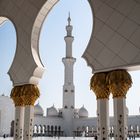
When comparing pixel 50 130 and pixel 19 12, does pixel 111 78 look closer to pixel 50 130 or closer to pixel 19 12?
pixel 19 12

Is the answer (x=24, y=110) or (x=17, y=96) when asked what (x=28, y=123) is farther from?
(x=17, y=96)

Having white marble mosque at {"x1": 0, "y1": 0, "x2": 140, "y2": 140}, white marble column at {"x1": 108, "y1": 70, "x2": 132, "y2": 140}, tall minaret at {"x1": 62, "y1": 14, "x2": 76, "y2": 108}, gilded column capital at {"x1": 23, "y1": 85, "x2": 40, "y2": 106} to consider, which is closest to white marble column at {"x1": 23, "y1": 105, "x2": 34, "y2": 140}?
white marble mosque at {"x1": 0, "y1": 0, "x2": 140, "y2": 140}

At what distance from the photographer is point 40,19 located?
527 centimetres

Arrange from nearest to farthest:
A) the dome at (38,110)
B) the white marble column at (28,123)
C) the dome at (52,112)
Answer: the white marble column at (28,123) < the dome at (38,110) < the dome at (52,112)

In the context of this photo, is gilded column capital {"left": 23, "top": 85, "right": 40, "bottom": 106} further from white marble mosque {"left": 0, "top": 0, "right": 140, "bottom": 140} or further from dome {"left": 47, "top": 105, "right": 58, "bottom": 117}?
dome {"left": 47, "top": 105, "right": 58, "bottom": 117}

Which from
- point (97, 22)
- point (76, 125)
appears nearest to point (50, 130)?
point (76, 125)

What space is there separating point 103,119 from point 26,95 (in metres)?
1.70

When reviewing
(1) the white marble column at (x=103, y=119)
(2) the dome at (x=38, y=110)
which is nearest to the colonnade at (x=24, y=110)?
(1) the white marble column at (x=103, y=119)

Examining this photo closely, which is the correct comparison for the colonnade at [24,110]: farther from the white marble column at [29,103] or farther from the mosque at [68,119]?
the mosque at [68,119]

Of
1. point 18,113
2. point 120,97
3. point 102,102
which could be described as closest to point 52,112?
point 18,113

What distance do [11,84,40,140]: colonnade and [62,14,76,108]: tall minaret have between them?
1518 centimetres

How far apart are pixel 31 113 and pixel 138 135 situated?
663 inches

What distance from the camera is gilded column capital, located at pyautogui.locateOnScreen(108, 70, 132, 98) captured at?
4.00 metres

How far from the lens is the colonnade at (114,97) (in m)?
3.97
